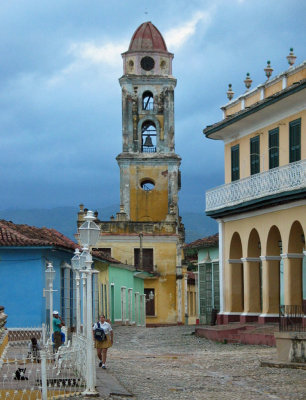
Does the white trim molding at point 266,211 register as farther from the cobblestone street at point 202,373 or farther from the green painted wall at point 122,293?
the green painted wall at point 122,293

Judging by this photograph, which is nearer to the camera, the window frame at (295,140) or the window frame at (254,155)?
the window frame at (295,140)

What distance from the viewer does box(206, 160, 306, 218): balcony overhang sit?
2834 centimetres

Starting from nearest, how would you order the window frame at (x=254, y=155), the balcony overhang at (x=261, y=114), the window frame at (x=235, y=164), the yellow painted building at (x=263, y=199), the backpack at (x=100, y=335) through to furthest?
1. the backpack at (x=100, y=335)
2. the balcony overhang at (x=261, y=114)
3. the yellow painted building at (x=263, y=199)
4. the window frame at (x=254, y=155)
5. the window frame at (x=235, y=164)

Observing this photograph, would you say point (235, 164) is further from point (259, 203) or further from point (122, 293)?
point (122, 293)

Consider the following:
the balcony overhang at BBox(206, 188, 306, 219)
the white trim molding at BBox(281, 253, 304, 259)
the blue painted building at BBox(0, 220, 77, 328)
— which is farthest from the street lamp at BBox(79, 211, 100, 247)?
the blue painted building at BBox(0, 220, 77, 328)

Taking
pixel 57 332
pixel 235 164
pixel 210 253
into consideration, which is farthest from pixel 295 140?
pixel 210 253

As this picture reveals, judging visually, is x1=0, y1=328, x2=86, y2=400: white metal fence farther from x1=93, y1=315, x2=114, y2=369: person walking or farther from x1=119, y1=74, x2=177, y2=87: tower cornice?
x1=119, y1=74, x2=177, y2=87: tower cornice

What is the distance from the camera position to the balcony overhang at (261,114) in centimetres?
2866

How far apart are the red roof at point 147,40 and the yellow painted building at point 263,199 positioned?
1190 inches

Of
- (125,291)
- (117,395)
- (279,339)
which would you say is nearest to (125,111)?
(125,291)

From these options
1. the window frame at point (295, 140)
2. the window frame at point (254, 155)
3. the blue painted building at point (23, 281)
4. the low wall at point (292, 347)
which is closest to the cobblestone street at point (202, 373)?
the low wall at point (292, 347)

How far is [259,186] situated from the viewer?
3105 cm

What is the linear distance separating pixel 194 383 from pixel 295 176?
35.4 feet

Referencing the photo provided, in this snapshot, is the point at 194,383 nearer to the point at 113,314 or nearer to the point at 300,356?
the point at 300,356
